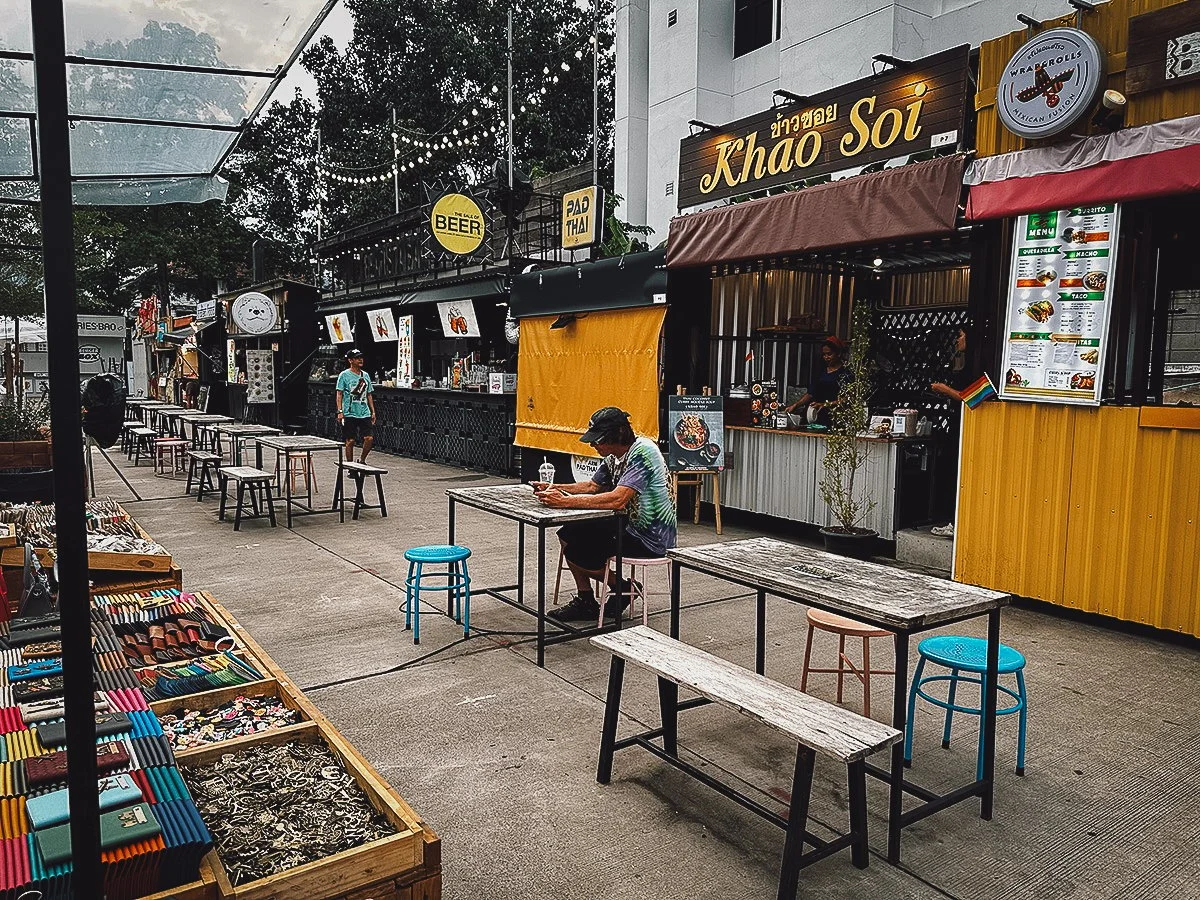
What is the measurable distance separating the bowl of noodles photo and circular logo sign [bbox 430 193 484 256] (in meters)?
6.26

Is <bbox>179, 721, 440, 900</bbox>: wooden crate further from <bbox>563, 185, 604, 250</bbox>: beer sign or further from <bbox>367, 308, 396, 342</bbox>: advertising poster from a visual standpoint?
<bbox>367, 308, 396, 342</bbox>: advertising poster

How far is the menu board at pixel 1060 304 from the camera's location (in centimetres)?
570

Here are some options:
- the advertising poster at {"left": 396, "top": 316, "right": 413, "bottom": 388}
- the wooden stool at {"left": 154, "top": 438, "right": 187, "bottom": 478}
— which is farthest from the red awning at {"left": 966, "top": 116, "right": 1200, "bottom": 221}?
the wooden stool at {"left": 154, "top": 438, "right": 187, "bottom": 478}

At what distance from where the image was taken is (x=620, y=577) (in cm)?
525

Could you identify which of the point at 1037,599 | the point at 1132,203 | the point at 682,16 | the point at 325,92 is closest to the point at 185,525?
the point at 1037,599

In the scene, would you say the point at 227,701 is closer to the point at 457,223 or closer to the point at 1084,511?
the point at 1084,511

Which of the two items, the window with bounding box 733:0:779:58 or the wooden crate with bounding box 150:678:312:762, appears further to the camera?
the window with bounding box 733:0:779:58

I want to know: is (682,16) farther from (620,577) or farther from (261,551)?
(620,577)

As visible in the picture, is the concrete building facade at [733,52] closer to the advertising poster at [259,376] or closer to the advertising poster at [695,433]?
the advertising poster at [695,433]

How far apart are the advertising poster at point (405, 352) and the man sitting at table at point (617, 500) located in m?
11.2

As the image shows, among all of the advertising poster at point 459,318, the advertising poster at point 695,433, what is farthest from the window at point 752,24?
the advertising poster at point 695,433

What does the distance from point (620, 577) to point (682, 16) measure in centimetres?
1606

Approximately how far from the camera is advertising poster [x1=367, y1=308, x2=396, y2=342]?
677 inches

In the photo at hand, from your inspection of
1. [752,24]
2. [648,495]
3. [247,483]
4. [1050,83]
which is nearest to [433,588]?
[648,495]
